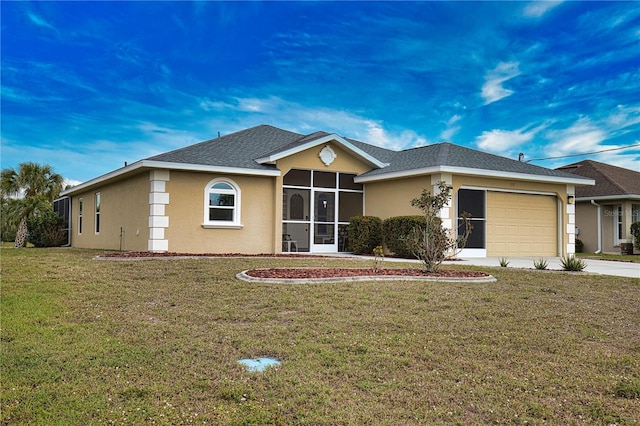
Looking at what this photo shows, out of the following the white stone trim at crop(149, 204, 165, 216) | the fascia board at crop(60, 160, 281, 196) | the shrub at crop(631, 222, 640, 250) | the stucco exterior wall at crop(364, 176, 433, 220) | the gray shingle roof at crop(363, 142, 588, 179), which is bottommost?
the shrub at crop(631, 222, 640, 250)

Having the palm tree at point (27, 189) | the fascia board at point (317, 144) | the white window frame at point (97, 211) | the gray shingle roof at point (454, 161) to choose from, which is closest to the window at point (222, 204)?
the fascia board at point (317, 144)

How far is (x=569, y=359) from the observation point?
5.06 metres

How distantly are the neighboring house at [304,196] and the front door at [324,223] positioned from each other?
37 mm

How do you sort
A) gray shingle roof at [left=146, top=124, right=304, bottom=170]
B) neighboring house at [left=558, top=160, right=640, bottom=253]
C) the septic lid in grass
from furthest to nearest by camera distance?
neighboring house at [left=558, top=160, right=640, bottom=253], gray shingle roof at [left=146, top=124, right=304, bottom=170], the septic lid in grass

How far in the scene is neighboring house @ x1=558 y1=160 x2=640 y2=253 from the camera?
23.5 metres

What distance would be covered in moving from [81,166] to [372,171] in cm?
1339

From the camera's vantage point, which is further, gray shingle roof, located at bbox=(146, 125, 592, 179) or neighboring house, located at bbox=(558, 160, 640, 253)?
neighboring house, located at bbox=(558, 160, 640, 253)

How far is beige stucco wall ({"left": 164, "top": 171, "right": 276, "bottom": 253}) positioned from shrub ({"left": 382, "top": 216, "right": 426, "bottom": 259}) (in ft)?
12.8

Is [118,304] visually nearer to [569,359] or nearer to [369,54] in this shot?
[569,359]

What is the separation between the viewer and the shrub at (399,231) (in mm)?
15367

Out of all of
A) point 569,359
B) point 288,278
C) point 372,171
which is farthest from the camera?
point 372,171

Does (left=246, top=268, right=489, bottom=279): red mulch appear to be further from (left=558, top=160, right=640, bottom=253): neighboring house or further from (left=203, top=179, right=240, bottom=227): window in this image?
(left=558, top=160, right=640, bottom=253): neighboring house

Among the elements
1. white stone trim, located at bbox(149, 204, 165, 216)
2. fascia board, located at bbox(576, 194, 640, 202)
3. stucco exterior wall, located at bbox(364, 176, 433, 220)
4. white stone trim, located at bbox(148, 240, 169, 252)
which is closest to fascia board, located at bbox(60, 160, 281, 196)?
white stone trim, located at bbox(149, 204, 165, 216)

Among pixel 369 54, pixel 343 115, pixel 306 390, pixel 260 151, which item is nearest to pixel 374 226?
pixel 260 151
